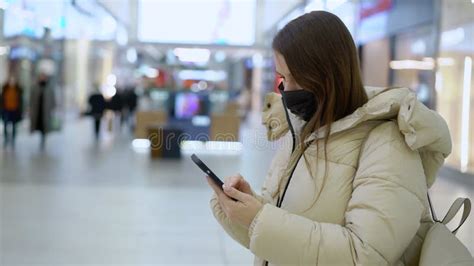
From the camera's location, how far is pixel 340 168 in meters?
1.50

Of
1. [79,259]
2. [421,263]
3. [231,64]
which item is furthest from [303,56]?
[231,64]

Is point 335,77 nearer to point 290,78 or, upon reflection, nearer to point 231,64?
point 290,78

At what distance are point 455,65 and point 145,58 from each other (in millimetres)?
11946

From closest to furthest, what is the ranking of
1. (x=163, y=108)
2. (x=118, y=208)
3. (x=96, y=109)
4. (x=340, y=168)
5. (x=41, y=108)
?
(x=340, y=168)
(x=118, y=208)
(x=41, y=108)
(x=96, y=109)
(x=163, y=108)

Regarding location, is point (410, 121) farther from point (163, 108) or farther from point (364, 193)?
point (163, 108)

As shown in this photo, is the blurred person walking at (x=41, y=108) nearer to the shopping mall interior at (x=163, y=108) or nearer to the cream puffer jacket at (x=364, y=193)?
the shopping mall interior at (x=163, y=108)

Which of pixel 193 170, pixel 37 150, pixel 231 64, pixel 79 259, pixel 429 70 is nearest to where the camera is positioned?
pixel 79 259

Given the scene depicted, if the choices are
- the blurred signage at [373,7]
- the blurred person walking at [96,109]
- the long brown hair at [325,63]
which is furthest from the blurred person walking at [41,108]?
the long brown hair at [325,63]

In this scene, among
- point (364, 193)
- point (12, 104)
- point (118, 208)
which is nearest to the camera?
point (364, 193)

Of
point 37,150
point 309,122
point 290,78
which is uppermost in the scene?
point 290,78

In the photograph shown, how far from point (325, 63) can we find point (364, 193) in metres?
0.34

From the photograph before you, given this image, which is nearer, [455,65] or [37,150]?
[455,65]

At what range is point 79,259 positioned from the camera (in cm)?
481

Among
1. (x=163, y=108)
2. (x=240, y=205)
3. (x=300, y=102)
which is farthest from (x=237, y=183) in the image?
(x=163, y=108)
